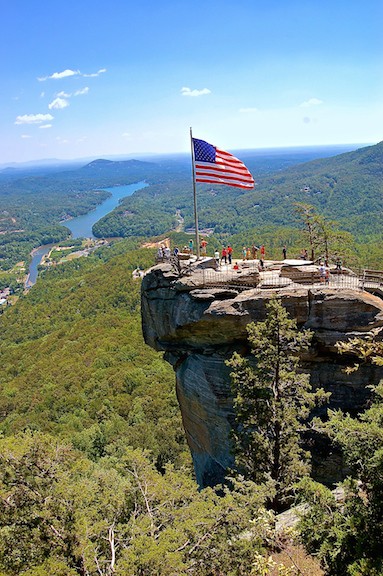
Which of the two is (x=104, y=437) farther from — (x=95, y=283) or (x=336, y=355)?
(x=95, y=283)

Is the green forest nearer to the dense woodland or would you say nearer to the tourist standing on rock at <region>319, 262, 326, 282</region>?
the dense woodland

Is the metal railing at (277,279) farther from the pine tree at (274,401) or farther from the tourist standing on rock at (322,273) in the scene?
the pine tree at (274,401)

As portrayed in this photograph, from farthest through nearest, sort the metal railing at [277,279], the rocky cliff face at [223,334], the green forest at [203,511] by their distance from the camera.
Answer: the metal railing at [277,279]
the rocky cliff face at [223,334]
the green forest at [203,511]

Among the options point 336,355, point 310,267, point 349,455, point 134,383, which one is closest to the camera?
point 349,455

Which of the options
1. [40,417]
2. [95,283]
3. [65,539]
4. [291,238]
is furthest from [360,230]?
[65,539]

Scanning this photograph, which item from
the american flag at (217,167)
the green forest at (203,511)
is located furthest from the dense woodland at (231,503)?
the american flag at (217,167)

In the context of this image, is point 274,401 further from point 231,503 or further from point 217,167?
point 217,167

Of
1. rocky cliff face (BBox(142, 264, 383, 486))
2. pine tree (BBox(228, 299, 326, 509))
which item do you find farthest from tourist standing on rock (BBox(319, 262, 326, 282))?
pine tree (BBox(228, 299, 326, 509))
